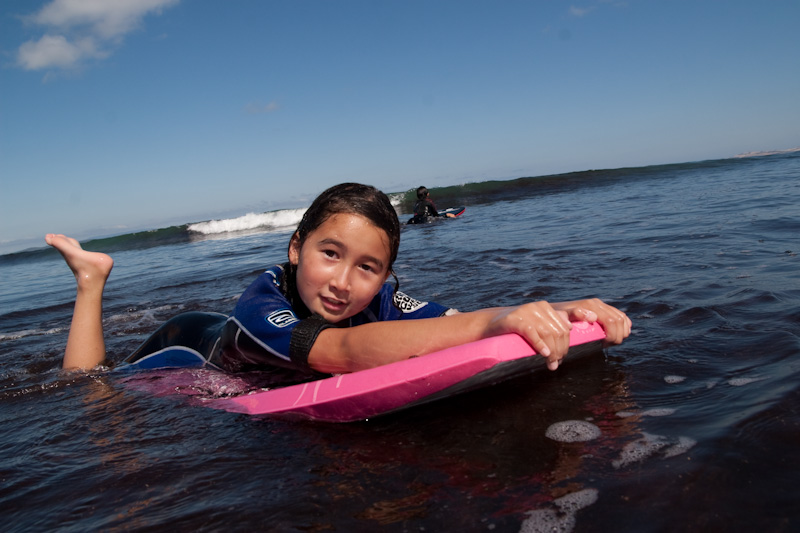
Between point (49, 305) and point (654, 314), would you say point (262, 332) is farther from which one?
point (49, 305)

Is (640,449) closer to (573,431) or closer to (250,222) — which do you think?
(573,431)

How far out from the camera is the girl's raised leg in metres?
3.56

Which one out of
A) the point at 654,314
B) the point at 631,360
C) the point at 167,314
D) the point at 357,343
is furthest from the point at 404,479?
the point at 167,314

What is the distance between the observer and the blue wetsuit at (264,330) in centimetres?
221

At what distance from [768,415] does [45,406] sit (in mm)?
3425

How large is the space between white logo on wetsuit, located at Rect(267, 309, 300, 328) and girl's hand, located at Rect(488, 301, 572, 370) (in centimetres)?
96

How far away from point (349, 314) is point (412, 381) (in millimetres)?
701

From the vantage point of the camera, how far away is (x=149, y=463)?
1912 mm

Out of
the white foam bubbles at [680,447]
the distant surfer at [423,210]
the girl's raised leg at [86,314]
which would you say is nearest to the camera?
the white foam bubbles at [680,447]

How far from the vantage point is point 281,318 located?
2.28 metres

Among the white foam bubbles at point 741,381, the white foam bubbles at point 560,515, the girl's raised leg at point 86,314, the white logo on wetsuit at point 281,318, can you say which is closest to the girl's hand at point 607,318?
the white foam bubbles at point 741,381

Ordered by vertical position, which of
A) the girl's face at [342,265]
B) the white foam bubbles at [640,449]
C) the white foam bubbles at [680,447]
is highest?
the girl's face at [342,265]

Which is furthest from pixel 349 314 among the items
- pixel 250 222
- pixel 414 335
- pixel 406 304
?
pixel 250 222

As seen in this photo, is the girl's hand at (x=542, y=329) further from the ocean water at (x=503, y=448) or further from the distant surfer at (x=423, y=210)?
the distant surfer at (x=423, y=210)
